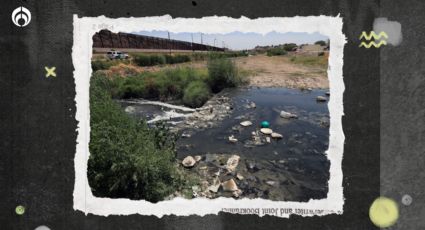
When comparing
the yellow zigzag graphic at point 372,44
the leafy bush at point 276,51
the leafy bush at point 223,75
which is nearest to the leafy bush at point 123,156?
the leafy bush at point 223,75

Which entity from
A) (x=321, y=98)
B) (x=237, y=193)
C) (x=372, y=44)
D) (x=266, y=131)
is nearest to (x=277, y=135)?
(x=266, y=131)

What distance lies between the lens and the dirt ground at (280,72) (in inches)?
138

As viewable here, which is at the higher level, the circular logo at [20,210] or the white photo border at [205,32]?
the white photo border at [205,32]

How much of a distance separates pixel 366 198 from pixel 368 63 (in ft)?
3.95

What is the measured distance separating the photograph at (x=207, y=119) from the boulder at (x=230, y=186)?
0.01 meters

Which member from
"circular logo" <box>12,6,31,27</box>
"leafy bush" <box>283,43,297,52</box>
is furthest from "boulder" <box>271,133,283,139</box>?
"circular logo" <box>12,6,31,27</box>

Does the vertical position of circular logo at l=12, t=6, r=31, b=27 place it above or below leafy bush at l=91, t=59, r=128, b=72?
above

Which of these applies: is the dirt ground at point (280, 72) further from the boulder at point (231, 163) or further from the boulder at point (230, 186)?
the boulder at point (230, 186)

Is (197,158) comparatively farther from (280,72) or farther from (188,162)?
(280,72)

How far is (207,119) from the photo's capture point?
16.6ft

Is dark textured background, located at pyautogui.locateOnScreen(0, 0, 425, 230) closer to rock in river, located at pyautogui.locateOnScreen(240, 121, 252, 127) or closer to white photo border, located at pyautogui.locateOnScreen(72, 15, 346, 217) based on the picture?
white photo border, located at pyautogui.locateOnScreen(72, 15, 346, 217)

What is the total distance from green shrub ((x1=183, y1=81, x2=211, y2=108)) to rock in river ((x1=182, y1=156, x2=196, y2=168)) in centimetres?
141

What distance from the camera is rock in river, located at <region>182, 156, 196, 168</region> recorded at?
3812mm

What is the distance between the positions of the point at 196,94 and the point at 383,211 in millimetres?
3293
